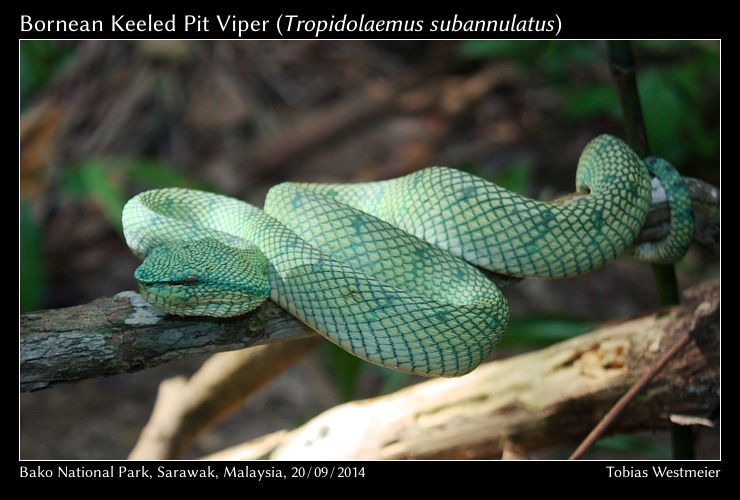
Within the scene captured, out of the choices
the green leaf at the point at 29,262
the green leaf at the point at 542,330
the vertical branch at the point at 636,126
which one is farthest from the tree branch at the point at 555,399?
the green leaf at the point at 29,262

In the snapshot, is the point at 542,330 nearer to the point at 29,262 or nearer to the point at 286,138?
the point at 286,138

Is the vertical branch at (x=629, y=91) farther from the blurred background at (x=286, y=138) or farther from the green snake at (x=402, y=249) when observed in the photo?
the blurred background at (x=286, y=138)

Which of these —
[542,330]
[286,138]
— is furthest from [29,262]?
[542,330]

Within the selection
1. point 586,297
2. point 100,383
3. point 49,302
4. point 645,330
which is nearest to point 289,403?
point 100,383

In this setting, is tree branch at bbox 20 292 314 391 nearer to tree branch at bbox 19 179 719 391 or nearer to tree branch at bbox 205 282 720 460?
tree branch at bbox 19 179 719 391

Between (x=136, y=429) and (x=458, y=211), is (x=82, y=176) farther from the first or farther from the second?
(x=458, y=211)
